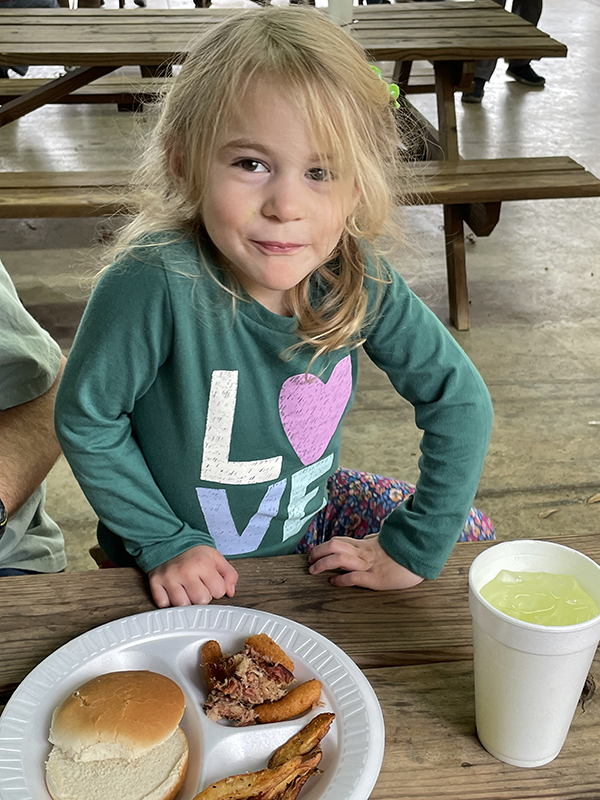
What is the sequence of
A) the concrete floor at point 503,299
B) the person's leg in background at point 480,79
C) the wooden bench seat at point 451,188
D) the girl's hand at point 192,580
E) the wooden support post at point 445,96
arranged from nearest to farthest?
the girl's hand at point 192,580 < the concrete floor at point 503,299 < the wooden bench seat at point 451,188 < the wooden support post at point 445,96 < the person's leg in background at point 480,79

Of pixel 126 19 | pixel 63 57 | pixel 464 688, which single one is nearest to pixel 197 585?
pixel 464 688

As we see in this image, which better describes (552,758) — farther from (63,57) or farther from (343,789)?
(63,57)

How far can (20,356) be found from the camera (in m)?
1.26

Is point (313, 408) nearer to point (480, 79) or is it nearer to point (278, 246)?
point (278, 246)

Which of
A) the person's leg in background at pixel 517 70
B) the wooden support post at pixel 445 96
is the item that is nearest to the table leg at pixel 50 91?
the wooden support post at pixel 445 96

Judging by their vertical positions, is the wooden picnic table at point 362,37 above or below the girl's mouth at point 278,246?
below

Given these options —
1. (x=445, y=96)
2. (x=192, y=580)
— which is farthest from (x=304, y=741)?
(x=445, y=96)

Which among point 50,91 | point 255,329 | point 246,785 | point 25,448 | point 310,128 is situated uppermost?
point 310,128

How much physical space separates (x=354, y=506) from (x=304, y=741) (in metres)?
0.70

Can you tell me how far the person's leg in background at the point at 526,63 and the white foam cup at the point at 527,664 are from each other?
6.31 m

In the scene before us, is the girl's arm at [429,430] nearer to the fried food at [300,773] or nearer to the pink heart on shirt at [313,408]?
the pink heart on shirt at [313,408]

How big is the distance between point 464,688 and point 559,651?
0.17 meters

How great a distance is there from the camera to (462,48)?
3.21 meters

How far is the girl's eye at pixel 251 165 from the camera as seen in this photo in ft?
3.18
